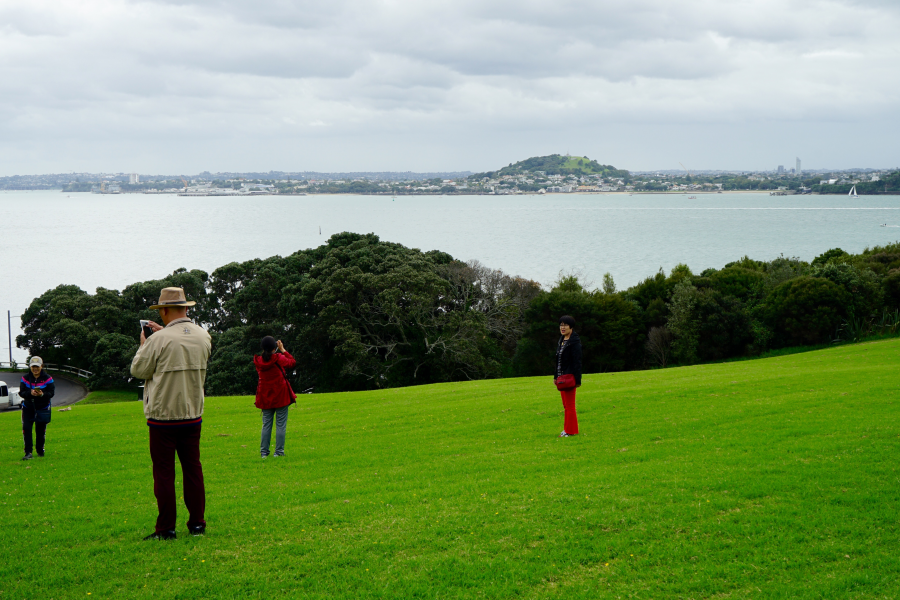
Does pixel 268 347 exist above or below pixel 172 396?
below

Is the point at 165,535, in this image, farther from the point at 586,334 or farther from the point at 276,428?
the point at 586,334

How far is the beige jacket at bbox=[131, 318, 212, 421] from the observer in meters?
7.09

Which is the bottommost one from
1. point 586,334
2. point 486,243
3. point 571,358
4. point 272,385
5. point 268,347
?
point 586,334

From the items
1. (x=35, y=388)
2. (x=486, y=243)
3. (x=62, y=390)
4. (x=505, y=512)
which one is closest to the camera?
(x=505, y=512)

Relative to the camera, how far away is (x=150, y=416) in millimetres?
7180

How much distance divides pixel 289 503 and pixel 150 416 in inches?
109

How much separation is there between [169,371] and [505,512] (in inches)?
178

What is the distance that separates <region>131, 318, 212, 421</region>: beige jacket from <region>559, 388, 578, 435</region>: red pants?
780 centimetres

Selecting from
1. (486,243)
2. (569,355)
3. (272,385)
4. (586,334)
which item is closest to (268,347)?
(272,385)

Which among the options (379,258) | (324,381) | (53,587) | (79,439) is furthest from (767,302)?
(53,587)

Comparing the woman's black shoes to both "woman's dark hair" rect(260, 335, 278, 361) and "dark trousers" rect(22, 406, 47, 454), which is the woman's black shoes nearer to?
"woman's dark hair" rect(260, 335, 278, 361)

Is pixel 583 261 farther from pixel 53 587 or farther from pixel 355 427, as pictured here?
pixel 53 587

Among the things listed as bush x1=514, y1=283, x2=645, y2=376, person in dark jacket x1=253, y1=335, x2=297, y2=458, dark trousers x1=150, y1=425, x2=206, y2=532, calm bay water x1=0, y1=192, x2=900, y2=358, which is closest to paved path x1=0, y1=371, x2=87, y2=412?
calm bay water x1=0, y1=192, x2=900, y2=358

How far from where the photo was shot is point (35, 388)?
12891mm
